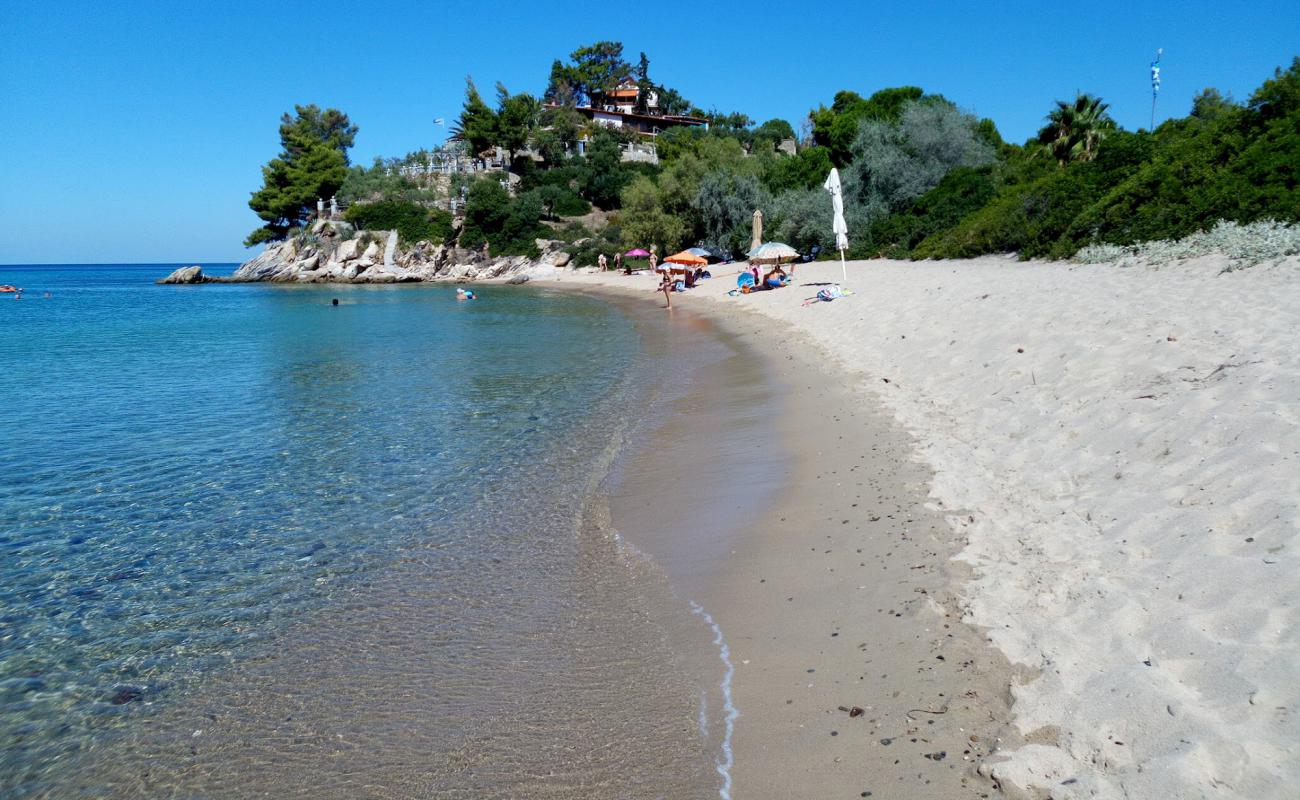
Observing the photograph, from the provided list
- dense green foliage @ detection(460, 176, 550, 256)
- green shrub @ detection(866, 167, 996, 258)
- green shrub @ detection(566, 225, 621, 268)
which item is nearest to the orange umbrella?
green shrub @ detection(866, 167, 996, 258)

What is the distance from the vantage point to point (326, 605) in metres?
5.55

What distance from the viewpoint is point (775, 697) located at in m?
3.93

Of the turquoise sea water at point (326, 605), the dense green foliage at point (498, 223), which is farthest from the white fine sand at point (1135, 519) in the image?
the dense green foliage at point (498, 223)

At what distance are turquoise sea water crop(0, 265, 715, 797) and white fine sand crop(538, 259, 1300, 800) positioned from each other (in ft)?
5.91

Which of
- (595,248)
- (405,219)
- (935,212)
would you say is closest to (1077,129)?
(935,212)

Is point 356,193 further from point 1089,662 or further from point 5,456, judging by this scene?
point 1089,662

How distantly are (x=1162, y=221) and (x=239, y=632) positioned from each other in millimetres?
18603

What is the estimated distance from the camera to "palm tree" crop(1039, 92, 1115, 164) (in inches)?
1289

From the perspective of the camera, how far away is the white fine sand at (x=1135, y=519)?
118 inches

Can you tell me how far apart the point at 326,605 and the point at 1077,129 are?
37486 millimetres

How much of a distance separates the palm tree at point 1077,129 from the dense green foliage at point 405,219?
47246 millimetres

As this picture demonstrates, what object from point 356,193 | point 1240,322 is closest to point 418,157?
point 356,193

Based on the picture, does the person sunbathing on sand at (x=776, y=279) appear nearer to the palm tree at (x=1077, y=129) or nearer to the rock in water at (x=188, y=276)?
the palm tree at (x=1077, y=129)

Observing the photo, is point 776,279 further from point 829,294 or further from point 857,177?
point 857,177
